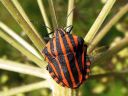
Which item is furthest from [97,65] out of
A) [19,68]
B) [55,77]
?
[55,77]

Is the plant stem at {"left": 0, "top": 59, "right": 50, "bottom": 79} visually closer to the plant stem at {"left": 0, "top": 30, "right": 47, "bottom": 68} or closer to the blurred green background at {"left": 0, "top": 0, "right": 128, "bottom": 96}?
the plant stem at {"left": 0, "top": 30, "right": 47, "bottom": 68}

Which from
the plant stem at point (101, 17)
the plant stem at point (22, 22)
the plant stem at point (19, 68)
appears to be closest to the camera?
the plant stem at point (22, 22)

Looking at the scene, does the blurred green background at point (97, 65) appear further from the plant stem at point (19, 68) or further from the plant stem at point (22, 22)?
the plant stem at point (22, 22)

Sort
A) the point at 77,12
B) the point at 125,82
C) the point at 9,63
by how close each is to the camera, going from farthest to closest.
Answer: the point at 125,82 → the point at 77,12 → the point at 9,63

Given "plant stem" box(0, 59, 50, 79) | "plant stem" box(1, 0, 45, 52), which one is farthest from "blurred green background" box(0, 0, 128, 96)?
"plant stem" box(1, 0, 45, 52)

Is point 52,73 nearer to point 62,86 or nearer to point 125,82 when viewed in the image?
point 62,86

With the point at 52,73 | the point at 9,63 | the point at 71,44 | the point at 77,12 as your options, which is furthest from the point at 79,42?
the point at 77,12

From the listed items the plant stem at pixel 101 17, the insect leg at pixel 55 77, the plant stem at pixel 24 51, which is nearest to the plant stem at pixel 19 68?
the plant stem at pixel 24 51

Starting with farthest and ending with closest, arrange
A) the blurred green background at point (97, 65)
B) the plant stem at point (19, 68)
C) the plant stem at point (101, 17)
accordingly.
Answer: the blurred green background at point (97, 65) < the plant stem at point (19, 68) < the plant stem at point (101, 17)
